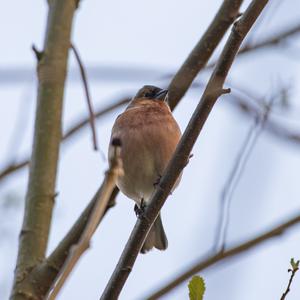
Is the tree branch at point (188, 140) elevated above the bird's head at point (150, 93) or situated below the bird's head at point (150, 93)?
below

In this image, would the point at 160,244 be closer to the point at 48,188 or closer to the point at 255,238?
the point at 48,188

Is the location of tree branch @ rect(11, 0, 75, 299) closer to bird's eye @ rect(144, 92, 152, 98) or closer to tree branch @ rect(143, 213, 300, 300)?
tree branch @ rect(143, 213, 300, 300)

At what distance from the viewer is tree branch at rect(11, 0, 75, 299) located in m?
3.61

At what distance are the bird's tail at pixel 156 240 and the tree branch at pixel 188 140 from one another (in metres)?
2.03

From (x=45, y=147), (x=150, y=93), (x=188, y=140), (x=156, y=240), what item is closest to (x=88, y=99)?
(x=45, y=147)

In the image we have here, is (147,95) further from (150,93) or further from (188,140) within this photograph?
(188,140)

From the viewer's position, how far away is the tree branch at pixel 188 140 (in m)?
2.61

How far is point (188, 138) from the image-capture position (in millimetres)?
2703

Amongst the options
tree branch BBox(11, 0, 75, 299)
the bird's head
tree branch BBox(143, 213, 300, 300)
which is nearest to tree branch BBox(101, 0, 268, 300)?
tree branch BBox(143, 213, 300, 300)

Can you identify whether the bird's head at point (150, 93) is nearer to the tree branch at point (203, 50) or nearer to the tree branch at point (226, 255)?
the tree branch at point (203, 50)

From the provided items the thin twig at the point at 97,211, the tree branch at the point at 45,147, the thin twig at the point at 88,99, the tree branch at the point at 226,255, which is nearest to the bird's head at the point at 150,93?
the tree branch at the point at 45,147

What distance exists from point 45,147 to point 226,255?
140 centimetres

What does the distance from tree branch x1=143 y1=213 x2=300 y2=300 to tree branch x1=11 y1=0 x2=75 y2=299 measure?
876 mm

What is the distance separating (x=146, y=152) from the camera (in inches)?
186
